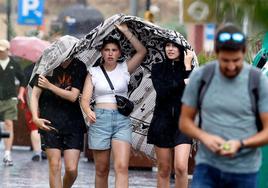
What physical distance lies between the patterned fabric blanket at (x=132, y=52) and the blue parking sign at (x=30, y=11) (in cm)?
2359

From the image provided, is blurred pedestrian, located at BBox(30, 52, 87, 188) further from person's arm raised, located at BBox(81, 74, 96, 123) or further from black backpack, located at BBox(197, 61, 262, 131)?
black backpack, located at BBox(197, 61, 262, 131)

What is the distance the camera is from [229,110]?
7609mm

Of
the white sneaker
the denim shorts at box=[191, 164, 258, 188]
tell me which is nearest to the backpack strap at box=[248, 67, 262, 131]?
the denim shorts at box=[191, 164, 258, 188]

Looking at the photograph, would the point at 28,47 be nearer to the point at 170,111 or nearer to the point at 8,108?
the point at 8,108

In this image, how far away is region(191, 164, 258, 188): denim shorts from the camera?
25.3 feet

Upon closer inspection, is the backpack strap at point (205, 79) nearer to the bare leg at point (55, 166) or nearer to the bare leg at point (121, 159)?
the bare leg at point (121, 159)

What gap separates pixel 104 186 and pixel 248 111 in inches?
171

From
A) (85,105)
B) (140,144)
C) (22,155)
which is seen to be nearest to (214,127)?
(85,105)

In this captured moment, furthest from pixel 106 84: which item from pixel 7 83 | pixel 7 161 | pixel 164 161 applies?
pixel 7 83

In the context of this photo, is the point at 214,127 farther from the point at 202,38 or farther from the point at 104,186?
the point at 202,38

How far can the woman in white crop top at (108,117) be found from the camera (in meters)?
11.6

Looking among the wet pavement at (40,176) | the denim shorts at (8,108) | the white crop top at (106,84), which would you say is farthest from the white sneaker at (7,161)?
the white crop top at (106,84)

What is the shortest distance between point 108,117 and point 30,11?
82.3 feet

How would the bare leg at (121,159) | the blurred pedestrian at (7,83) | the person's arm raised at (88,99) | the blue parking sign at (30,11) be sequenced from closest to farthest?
1. the person's arm raised at (88,99)
2. the bare leg at (121,159)
3. the blurred pedestrian at (7,83)
4. the blue parking sign at (30,11)
